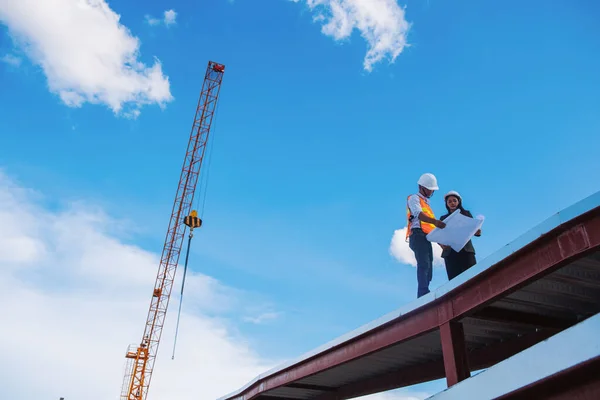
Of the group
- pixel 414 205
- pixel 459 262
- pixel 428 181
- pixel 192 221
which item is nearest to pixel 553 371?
pixel 459 262

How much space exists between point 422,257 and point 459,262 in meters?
0.43

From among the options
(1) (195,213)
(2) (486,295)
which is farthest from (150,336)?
(2) (486,295)

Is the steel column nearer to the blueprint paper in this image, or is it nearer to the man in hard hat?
the blueprint paper

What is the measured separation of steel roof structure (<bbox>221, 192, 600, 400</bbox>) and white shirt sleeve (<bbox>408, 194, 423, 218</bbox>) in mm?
1133

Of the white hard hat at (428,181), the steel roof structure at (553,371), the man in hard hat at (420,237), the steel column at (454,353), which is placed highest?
the white hard hat at (428,181)

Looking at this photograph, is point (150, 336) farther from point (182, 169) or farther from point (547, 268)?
point (547, 268)

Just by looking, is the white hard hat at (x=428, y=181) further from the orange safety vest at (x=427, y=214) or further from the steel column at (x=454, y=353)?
the steel column at (x=454, y=353)

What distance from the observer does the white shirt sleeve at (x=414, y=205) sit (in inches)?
242

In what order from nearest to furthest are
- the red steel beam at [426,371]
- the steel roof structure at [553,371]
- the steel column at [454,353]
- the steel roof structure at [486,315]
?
the steel roof structure at [553,371]
the steel roof structure at [486,315]
the steel column at [454,353]
the red steel beam at [426,371]

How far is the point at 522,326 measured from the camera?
19.7 ft

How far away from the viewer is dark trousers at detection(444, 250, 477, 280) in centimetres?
586

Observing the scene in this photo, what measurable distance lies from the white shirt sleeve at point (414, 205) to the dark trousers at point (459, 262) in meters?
0.60

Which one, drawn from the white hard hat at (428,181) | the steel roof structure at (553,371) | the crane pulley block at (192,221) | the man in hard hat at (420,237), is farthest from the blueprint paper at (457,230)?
the crane pulley block at (192,221)

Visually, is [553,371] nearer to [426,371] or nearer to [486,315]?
[486,315]
